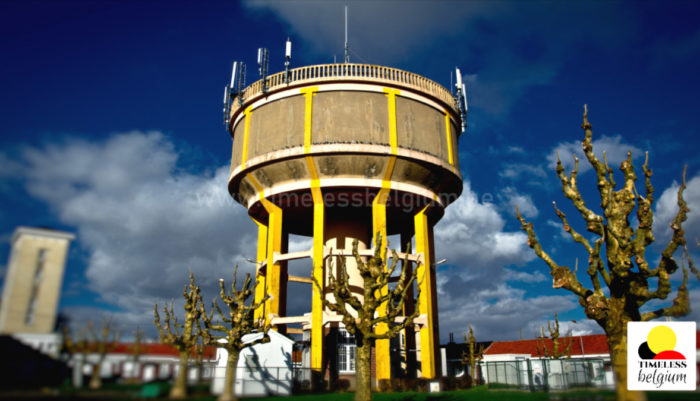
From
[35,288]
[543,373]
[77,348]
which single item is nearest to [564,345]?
[543,373]

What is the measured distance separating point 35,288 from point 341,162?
64.1 feet

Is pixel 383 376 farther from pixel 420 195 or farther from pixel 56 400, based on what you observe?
pixel 56 400

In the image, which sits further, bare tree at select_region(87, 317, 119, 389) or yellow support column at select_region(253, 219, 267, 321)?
yellow support column at select_region(253, 219, 267, 321)

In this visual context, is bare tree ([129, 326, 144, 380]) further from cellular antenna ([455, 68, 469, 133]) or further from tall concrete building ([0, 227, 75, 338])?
cellular antenna ([455, 68, 469, 133])

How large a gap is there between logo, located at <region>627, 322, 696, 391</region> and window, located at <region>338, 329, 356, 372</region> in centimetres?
1619

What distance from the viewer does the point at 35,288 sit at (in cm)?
308

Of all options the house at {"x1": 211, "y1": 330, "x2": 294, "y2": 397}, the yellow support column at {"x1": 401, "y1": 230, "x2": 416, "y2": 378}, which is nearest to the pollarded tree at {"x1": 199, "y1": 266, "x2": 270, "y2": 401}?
the house at {"x1": 211, "y1": 330, "x2": 294, "y2": 397}

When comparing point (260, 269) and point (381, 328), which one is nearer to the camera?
point (381, 328)

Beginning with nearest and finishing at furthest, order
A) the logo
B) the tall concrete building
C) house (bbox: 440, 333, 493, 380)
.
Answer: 1. the tall concrete building
2. the logo
3. house (bbox: 440, 333, 493, 380)

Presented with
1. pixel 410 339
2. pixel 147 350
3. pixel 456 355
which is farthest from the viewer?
pixel 456 355

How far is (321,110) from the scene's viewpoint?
23344 mm

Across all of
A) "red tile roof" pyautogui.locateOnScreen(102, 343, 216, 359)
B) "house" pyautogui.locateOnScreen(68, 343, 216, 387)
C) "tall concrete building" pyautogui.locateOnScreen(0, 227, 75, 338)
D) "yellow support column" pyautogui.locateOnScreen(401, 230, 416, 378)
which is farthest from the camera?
"yellow support column" pyautogui.locateOnScreen(401, 230, 416, 378)

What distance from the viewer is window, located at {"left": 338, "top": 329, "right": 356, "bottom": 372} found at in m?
25.7

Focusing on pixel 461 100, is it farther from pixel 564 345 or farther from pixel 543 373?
pixel 564 345
